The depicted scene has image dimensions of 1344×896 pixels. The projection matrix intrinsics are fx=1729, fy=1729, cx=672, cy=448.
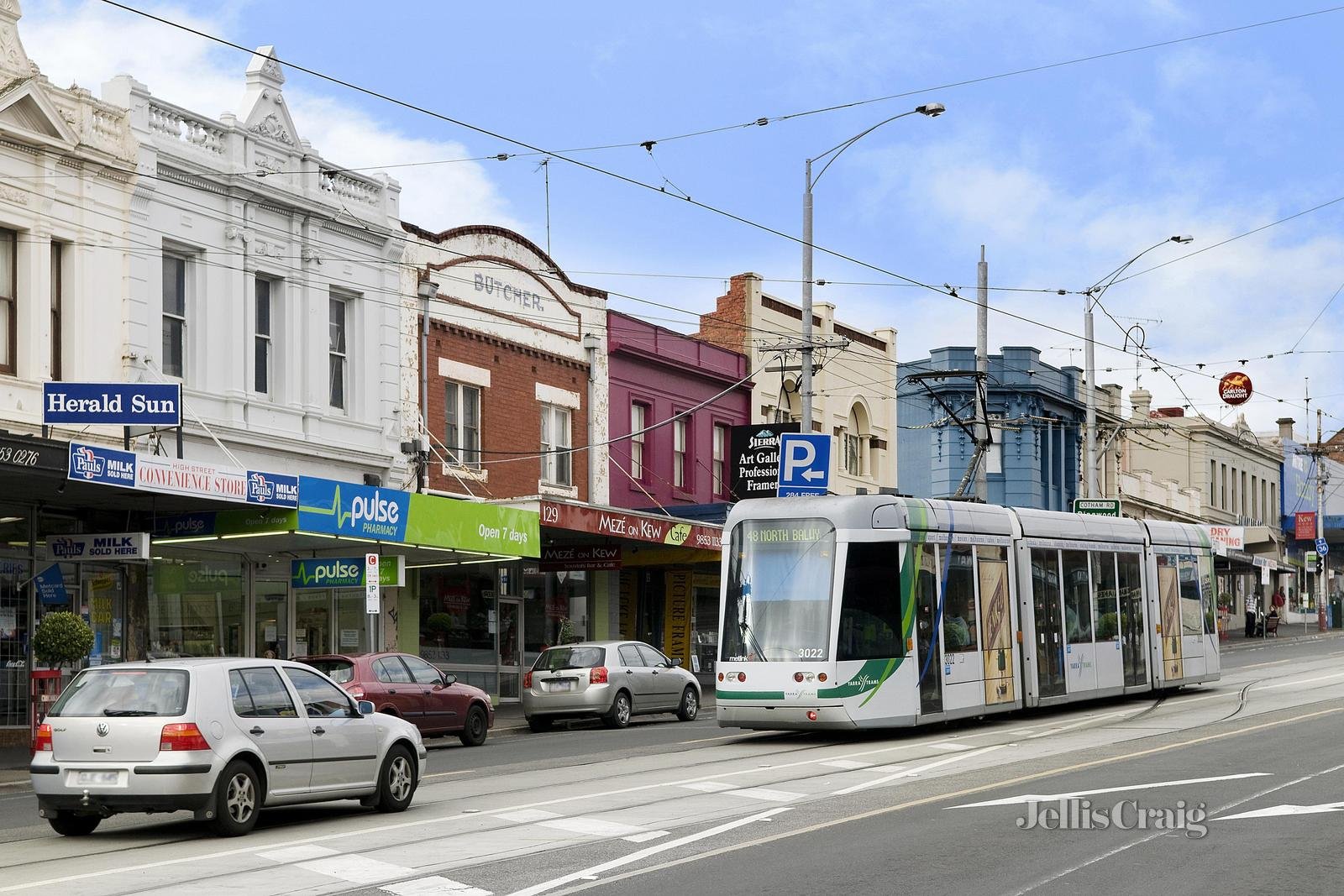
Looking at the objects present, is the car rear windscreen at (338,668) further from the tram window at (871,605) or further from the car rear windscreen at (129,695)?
the car rear windscreen at (129,695)

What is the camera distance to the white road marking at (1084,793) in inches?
560

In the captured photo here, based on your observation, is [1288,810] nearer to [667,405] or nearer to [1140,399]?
[667,405]

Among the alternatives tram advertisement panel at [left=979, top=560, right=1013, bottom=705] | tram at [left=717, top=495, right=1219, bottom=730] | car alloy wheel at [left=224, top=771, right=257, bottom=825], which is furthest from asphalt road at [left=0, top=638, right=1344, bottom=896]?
tram advertisement panel at [left=979, top=560, right=1013, bottom=705]

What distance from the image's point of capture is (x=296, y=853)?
1207 cm

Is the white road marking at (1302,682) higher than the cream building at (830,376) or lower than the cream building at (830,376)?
lower

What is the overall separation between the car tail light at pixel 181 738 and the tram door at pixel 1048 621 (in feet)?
47.6

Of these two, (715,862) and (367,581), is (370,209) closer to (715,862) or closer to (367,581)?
(367,581)

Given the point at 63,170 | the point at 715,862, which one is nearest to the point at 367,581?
the point at 63,170

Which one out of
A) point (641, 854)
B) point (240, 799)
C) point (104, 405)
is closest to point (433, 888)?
point (641, 854)

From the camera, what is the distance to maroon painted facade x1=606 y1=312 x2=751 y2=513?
1468 inches

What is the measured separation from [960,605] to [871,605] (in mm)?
2063

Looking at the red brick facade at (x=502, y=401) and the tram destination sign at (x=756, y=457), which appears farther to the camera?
the tram destination sign at (x=756, y=457)

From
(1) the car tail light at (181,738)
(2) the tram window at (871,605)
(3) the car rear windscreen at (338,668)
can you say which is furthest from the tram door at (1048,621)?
(1) the car tail light at (181,738)

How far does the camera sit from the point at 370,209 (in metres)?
30.8
